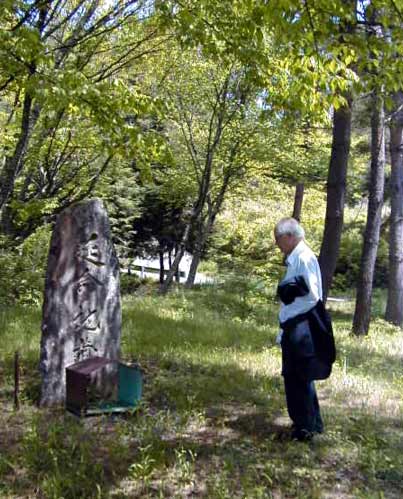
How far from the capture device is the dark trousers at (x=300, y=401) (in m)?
5.02

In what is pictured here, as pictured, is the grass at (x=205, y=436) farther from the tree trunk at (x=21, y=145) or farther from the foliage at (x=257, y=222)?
the foliage at (x=257, y=222)

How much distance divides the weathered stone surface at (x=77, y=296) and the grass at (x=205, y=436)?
532 millimetres

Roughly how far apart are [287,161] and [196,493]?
15773 millimetres

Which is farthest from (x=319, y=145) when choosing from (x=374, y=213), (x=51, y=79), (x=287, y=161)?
(x=51, y=79)

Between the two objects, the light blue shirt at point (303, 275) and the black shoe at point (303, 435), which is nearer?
the light blue shirt at point (303, 275)

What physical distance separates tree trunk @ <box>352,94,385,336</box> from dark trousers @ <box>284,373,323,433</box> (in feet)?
24.6

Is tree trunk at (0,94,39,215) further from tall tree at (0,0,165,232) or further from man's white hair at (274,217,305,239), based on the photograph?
man's white hair at (274,217,305,239)

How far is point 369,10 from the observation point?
5125 mm

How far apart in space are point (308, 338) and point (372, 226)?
814 centimetres

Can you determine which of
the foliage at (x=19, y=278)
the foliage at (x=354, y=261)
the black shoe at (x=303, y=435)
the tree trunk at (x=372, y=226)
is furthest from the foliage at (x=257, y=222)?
the black shoe at (x=303, y=435)

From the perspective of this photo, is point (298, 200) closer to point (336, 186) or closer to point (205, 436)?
point (336, 186)

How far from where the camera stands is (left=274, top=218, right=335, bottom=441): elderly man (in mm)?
4879

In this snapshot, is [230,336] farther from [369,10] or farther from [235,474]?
[369,10]

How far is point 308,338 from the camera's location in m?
4.89
